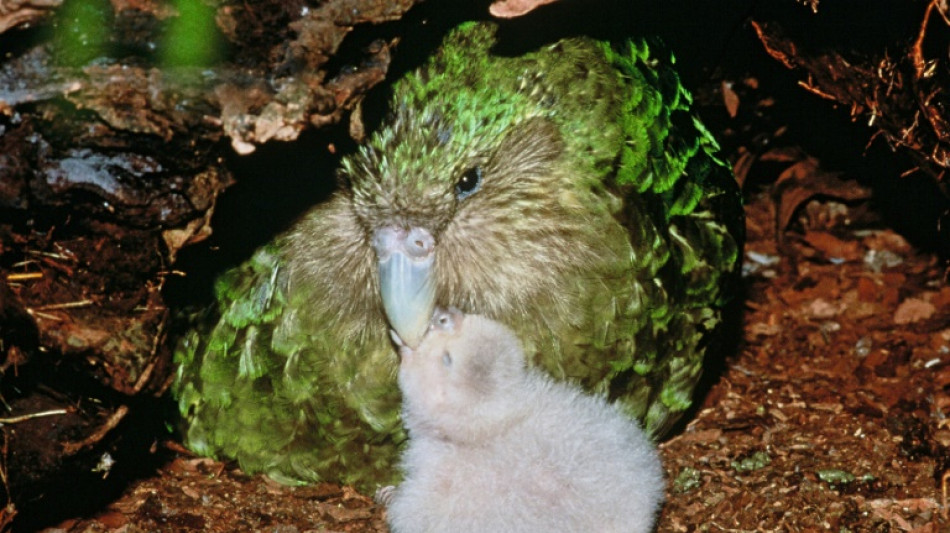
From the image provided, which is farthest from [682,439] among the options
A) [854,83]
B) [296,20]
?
[296,20]

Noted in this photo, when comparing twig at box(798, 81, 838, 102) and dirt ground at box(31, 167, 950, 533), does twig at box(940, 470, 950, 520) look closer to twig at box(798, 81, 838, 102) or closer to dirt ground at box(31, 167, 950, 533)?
dirt ground at box(31, 167, 950, 533)

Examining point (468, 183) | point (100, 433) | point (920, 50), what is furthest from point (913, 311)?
point (100, 433)

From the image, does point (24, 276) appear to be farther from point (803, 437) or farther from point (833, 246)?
point (833, 246)

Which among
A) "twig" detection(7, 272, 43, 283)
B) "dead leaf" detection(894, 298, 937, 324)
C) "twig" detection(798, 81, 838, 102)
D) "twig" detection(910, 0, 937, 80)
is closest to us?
"twig" detection(7, 272, 43, 283)

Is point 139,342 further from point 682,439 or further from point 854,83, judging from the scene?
point 854,83

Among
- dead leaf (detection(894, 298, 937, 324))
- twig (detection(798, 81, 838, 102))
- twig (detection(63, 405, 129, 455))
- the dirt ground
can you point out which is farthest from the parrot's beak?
dead leaf (detection(894, 298, 937, 324))

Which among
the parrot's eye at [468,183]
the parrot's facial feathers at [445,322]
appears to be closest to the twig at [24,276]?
the parrot's facial feathers at [445,322]
